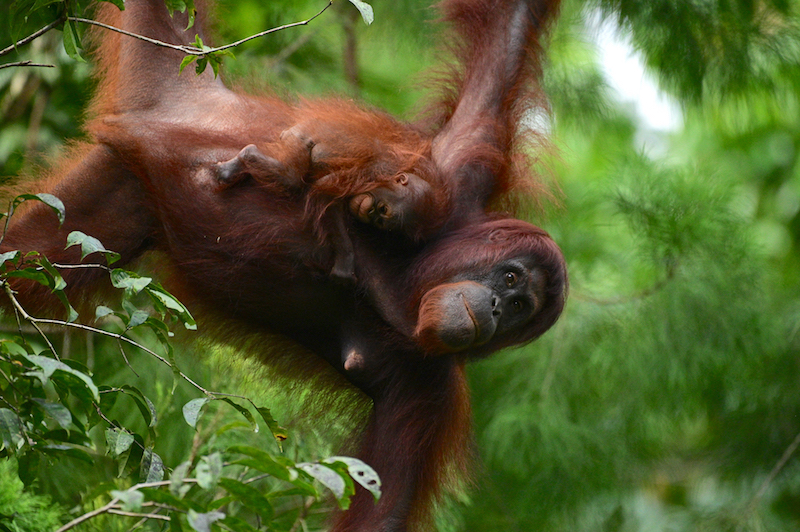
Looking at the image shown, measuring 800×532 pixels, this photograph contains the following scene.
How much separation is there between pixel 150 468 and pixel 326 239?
887 millimetres

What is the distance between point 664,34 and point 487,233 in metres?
1.64

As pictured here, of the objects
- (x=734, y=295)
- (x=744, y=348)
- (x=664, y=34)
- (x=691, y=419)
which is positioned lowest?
(x=691, y=419)

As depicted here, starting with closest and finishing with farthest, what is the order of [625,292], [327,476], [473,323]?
[327,476] < [473,323] < [625,292]

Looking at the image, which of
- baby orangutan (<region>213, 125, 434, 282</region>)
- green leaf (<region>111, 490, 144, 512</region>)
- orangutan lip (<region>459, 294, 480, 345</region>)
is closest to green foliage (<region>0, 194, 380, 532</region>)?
green leaf (<region>111, 490, 144, 512</region>)

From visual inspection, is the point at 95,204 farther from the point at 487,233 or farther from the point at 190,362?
the point at 190,362

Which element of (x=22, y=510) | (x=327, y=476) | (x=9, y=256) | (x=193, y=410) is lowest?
(x=22, y=510)

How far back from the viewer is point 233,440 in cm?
359

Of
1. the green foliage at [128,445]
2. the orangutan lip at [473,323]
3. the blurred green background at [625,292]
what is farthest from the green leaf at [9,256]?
the blurred green background at [625,292]

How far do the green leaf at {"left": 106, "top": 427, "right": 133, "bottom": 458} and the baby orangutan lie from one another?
2.78ft

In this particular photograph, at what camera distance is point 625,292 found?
4.97 m

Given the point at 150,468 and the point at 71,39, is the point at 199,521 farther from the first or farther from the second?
the point at 71,39

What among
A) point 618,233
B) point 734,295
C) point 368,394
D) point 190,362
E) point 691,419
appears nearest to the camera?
point 368,394

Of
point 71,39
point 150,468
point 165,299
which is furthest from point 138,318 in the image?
point 71,39

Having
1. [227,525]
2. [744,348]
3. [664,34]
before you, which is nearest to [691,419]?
[744,348]
